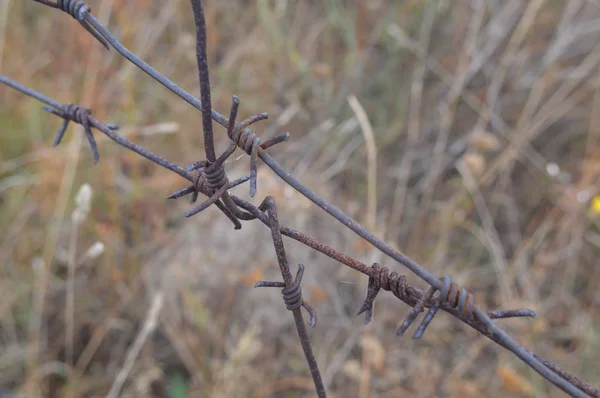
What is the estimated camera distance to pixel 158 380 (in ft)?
4.94

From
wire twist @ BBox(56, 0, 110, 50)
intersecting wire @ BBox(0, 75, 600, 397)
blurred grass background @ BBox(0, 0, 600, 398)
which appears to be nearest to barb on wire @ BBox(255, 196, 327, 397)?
intersecting wire @ BBox(0, 75, 600, 397)

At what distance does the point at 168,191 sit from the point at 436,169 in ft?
3.01

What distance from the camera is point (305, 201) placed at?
1450 mm

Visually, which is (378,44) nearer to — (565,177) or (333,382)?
(565,177)

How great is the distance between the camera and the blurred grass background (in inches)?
57.7

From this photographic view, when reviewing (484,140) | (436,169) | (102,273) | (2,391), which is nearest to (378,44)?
(436,169)

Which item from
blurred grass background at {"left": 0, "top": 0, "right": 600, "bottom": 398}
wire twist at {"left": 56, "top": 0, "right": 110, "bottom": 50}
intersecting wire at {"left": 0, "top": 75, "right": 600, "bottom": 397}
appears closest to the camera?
intersecting wire at {"left": 0, "top": 75, "right": 600, "bottom": 397}

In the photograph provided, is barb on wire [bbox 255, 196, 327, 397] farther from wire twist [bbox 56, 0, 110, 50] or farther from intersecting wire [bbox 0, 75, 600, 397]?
wire twist [bbox 56, 0, 110, 50]

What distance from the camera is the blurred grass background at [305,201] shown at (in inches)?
57.7

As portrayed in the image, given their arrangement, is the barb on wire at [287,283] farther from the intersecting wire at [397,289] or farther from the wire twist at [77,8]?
the wire twist at [77,8]

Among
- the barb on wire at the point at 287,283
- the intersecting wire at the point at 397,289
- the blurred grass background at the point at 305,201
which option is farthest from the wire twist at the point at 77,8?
the blurred grass background at the point at 305,201

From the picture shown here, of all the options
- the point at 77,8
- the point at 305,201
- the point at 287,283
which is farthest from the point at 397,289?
the point at 305,201

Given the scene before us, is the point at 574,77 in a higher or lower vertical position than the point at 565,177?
higher

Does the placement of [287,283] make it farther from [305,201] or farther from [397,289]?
[305,201]
